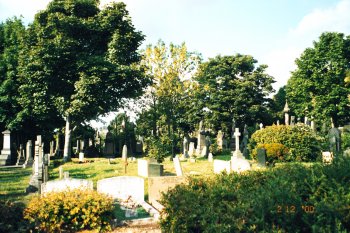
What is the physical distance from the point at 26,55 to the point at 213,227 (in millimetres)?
27681

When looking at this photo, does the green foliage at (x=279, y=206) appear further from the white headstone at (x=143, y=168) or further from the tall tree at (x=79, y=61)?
the tall tree at (x=79, y=61)

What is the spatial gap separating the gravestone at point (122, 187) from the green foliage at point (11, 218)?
2.83 meters

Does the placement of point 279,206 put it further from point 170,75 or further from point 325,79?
point 325,79

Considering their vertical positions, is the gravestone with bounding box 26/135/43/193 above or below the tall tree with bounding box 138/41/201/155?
below

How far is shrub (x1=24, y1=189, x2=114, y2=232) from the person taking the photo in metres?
8.19

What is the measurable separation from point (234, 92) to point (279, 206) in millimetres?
38619

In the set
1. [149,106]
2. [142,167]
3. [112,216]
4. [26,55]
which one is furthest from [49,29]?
[112,216]

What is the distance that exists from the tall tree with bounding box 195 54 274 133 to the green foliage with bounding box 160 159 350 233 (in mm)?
35390

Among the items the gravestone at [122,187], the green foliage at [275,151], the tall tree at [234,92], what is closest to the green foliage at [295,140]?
the green foliage at [275,151]

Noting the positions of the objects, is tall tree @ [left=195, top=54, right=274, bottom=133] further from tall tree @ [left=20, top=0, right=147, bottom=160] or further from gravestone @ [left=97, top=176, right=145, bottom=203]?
gravestone @ [left=97, top=176, right=145, bottom=203]

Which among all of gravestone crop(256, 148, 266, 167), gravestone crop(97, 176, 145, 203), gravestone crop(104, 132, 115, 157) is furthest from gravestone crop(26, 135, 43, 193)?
gravestone crop(104, 132, 115, 157)

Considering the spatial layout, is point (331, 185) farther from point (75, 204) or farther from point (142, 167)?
point (142, 167)

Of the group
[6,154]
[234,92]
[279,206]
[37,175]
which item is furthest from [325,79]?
[279,206]

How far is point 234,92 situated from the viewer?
42.8 meters
